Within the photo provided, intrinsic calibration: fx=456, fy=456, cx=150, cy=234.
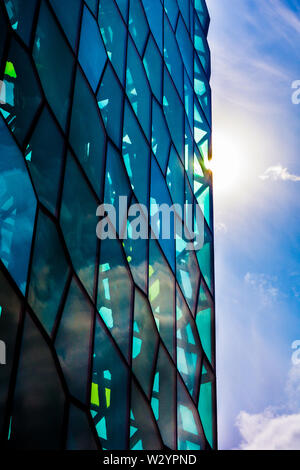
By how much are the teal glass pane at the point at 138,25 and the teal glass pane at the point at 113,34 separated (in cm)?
108

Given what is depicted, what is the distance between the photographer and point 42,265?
854cm

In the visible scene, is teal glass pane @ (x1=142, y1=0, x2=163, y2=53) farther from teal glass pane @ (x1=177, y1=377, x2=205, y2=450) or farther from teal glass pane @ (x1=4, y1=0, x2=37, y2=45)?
teal glass pane @ (x1=177, y1=377, x2=205, y2=450)

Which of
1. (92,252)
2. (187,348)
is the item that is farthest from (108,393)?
(187,348)

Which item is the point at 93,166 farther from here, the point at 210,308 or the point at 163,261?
the point at 210,308

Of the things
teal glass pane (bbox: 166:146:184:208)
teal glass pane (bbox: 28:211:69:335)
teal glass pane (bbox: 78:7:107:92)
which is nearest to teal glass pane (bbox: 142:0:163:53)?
teal glass pane (bbox: 166:146:184:208)

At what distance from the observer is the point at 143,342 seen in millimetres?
12953

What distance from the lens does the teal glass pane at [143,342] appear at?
12.3 meters

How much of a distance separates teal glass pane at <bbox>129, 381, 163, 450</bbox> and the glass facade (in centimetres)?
5

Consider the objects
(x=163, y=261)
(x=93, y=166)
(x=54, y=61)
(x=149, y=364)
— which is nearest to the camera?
(x=54, y=61)

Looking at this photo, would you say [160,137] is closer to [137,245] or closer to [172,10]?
[137,245]

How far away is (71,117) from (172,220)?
7.98 metres

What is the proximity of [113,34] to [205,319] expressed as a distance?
11984 mm

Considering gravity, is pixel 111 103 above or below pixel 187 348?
above

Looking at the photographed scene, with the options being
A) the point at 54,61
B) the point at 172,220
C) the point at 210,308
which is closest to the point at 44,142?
the point at 54,61
